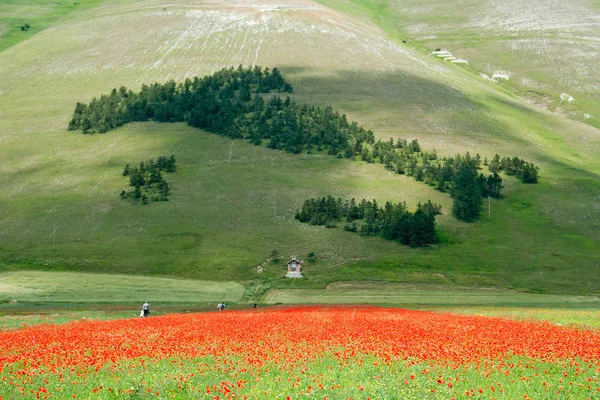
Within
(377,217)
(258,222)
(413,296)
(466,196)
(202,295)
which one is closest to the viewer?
(413,296)

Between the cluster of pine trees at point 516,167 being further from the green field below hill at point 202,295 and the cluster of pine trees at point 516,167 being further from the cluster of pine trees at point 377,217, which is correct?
the green field below hill at point 202,295

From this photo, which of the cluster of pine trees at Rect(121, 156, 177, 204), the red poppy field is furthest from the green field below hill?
the cluster of pine trees at Rect(121, 156, 177, 204)

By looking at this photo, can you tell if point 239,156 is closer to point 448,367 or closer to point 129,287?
point 129,287

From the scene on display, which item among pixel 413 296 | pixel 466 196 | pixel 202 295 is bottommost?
pixel 202 295

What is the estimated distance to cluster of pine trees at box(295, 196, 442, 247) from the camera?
137250 mm

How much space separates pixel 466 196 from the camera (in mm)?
156250

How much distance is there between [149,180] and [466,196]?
79.0 meters

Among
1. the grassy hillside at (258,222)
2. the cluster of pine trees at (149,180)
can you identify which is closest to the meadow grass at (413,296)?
the grassy hillside at (258,222)

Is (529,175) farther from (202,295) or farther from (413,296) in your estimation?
(202,295)

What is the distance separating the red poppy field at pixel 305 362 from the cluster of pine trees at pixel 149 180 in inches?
5065

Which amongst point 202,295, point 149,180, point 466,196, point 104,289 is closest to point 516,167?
point 466,196

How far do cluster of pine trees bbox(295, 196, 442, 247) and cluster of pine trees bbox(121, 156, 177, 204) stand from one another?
124 ft

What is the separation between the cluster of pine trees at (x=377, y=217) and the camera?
137 meters

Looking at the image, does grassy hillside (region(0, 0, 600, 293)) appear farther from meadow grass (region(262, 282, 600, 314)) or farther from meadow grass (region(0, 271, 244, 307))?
meadow grass (region(0, 271, 244, 307))
